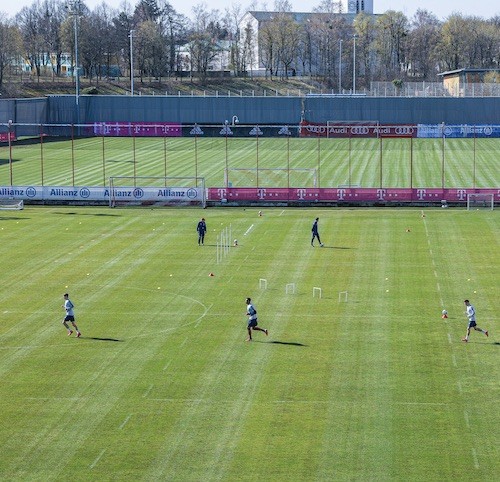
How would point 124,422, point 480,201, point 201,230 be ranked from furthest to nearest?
point 480,201 < point 201,230 < point 124,422

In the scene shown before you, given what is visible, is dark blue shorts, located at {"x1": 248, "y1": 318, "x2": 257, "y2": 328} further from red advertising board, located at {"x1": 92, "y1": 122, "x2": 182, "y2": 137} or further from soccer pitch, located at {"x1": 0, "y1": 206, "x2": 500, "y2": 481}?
red advertising board, located at {"x1": 92, "y1": 122, "x2": 182, "y2": 137}

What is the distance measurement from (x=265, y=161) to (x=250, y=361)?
64.9m

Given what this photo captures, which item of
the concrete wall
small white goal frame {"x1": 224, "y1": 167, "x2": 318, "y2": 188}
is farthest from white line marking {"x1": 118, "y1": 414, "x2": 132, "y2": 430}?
the concrete wall

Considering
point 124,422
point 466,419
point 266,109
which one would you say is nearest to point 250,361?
point 124,422

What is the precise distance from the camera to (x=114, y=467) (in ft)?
94.5

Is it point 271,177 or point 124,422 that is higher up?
point 271,177

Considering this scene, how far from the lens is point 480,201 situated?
75688 millimetres

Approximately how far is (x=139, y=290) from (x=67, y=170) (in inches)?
1978

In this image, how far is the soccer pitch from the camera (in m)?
29.5

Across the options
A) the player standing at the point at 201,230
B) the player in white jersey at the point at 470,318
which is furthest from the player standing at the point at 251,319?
the player standing at the point at 201,230

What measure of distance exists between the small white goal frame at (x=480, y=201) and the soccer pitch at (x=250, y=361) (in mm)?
11930

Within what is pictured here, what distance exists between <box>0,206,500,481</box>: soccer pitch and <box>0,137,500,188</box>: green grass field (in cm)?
2294

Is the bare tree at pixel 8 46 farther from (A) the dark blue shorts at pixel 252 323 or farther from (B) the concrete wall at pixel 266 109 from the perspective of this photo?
(A) the dark blue shorts at pixel 252 323

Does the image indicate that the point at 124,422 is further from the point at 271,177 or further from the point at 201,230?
the point at 271,177
